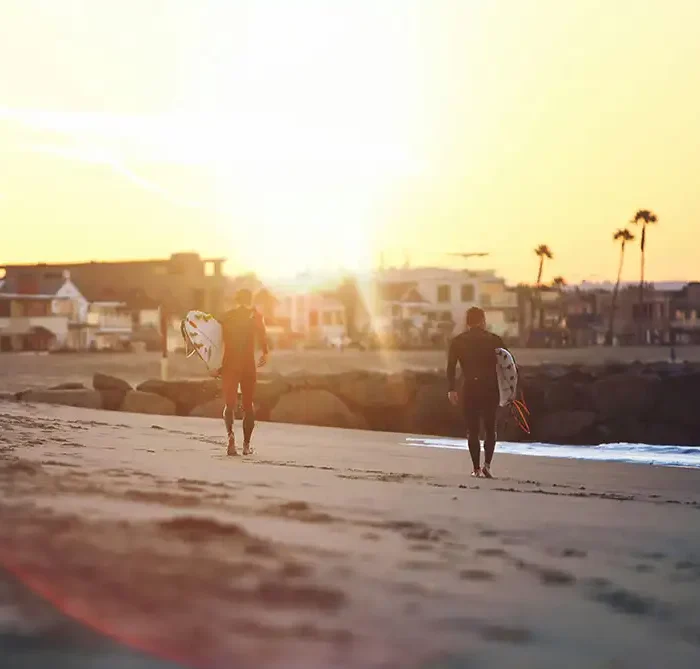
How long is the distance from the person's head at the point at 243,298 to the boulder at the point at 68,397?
11681mm

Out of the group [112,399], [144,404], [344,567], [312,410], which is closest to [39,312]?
[112,399]

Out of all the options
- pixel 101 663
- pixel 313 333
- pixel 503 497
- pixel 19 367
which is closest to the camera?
pixel 101 663

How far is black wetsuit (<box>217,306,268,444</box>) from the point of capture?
11641 millimetres

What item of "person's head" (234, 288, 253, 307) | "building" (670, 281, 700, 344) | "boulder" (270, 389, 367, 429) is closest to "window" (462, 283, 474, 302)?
"building" (670, 281, 700, 344)

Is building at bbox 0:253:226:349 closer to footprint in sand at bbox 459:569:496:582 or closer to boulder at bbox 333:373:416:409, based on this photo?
boulder at bbox 333:373:416:409

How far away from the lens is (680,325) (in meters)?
111

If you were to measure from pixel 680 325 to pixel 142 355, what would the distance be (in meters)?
57.7

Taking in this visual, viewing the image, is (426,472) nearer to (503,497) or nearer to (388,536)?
(503,497)

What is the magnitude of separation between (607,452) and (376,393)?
515 inches

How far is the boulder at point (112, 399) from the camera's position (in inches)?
991

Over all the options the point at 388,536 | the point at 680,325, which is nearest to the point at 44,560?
the point at 388,536

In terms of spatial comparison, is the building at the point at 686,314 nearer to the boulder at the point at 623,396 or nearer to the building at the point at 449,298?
the building at the point at 449,298

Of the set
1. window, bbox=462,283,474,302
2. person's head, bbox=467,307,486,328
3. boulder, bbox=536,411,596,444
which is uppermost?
window, bbox=462,283,474,302

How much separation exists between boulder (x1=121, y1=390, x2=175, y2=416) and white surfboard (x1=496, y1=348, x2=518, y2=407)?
15.2 m
